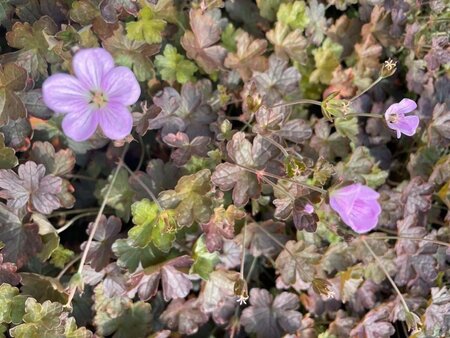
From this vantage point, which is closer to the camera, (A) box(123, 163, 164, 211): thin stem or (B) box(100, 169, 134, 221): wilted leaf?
(A) box(123, 163, 164, 211): thin stem

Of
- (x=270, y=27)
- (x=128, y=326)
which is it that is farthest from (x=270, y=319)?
(x=270, y=27)

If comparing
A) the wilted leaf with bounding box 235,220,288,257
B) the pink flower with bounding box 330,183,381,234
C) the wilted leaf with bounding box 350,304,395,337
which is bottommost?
the wilted leaf with bounding box 350,304,395,337

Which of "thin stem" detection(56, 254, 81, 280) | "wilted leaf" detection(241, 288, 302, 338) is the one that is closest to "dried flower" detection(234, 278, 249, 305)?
"wilted leaf" detection(241, 288, 302, 338)

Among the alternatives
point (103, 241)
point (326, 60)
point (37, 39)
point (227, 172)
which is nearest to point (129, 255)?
point (103, 241)

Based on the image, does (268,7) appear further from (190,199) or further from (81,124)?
(81,124)

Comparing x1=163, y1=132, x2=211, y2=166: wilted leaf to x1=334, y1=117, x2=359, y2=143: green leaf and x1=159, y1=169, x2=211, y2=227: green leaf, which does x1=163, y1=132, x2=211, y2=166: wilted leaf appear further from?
x1=334, y1=117, x2=359, y2=143: green leaf

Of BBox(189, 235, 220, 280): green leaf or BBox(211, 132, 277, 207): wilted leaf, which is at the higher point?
BBox(211, 132, 277, 207): wilted leaf

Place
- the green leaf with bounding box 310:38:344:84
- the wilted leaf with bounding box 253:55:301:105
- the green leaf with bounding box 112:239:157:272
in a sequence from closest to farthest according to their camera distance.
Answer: the green leaf with bounding box 112:239:157:272 → the wilted leaf with bounding box 253:55:301:105 → the green leaf with bounding box 310:38:344:84
